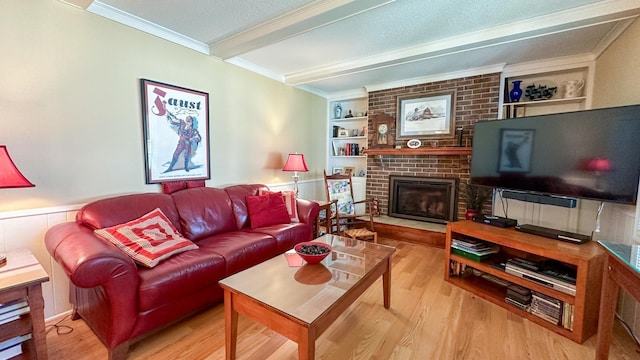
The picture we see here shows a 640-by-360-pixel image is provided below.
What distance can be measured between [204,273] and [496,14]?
309 centimetres

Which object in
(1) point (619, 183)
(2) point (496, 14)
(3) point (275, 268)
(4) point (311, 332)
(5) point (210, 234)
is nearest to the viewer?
(4) point (311, 332)

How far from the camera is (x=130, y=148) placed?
234cm

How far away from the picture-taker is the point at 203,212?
8.39ft

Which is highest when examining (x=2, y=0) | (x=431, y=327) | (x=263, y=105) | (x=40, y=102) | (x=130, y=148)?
(x=2, y=0)

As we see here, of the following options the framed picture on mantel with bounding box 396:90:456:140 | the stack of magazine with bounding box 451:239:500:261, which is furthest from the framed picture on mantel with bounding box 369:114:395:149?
the stack of magazine with bounding box 451:239:500:261

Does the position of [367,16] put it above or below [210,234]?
above

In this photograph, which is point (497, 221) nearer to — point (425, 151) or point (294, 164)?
point (425, 151)

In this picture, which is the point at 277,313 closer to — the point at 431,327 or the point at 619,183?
the point at 431,327

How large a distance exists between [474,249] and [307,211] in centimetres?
171

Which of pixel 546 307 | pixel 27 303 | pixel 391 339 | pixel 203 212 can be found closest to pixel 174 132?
pixel 203 212

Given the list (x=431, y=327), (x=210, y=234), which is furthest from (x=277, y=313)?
(x=210, y=234)

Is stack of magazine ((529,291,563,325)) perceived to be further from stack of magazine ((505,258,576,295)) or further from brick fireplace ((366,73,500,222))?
brick fireplace ((366,73,500,222))

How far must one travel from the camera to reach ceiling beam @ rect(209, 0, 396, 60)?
190 centimetres

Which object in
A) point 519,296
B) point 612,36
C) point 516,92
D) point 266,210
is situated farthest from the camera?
point 516,92
